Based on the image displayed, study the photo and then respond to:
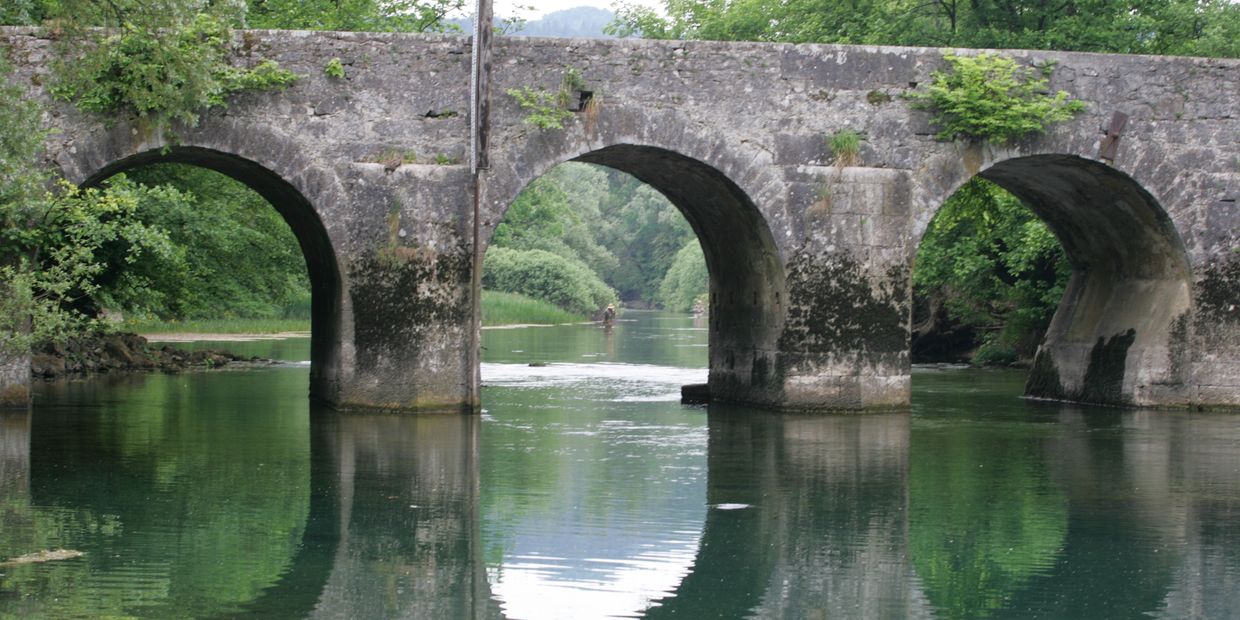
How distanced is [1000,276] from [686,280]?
50.1 m

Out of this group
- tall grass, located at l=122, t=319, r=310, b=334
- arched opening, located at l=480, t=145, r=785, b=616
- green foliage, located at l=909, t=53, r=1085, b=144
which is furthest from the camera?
tall grass, located at l=122, t=319, r=310, b=334

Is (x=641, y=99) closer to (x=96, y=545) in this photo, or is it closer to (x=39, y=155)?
(x=39, y=155)

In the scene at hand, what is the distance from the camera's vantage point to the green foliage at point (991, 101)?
16906 millimetres

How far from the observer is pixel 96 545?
348 inches

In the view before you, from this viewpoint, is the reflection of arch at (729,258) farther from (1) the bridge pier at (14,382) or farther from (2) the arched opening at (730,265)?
(1) the bridge pier at (14,382)

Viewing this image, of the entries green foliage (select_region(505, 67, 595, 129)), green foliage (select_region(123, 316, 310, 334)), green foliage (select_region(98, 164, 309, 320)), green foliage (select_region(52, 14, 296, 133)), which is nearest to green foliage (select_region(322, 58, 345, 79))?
green foliage (select_region(52, 14, 296, 133))

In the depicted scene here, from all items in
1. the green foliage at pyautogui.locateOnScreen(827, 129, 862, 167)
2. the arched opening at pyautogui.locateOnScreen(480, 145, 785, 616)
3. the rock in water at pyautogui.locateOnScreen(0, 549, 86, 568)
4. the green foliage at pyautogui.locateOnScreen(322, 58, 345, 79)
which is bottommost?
the rock in water at pyautogui.locateOnScreen(0, 549, 86, 568)

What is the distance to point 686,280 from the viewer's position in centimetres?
7725

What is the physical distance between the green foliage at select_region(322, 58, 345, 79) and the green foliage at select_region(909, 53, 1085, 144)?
6033 mm

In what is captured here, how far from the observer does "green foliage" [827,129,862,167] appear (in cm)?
1694

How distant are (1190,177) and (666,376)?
360 inches

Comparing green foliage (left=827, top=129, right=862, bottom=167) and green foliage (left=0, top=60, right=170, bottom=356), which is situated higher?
green foliage (left=827, top=129, right=862, bottom=167)

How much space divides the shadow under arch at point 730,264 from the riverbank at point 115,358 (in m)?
8.38

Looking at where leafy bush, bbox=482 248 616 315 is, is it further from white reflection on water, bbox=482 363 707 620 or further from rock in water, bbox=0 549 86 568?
rock in water, bbox=0 549 86 568
